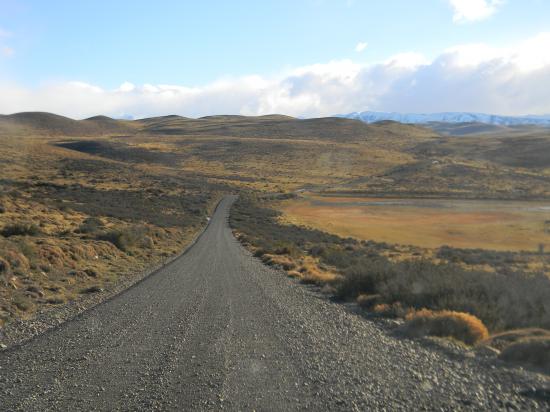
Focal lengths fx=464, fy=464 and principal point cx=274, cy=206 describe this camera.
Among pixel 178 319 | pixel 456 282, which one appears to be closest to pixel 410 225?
pixel 456 282

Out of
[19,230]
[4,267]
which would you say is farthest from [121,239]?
[4,267]

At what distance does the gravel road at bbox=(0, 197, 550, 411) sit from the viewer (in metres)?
5.89

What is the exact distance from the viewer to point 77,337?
8.96m

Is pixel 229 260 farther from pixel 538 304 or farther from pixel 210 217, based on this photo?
pixel 210 217

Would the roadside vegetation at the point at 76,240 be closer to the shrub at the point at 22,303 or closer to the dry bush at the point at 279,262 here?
the shrub at the point at 22,303

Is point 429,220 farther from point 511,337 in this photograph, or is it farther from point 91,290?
point 511,337

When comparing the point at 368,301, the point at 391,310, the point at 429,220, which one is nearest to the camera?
the point at 391,310

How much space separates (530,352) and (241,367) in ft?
14.9

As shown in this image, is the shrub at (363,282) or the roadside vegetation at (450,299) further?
the shrub at (363,282)

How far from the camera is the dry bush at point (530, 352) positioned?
710 centimetres

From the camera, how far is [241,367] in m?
7.14

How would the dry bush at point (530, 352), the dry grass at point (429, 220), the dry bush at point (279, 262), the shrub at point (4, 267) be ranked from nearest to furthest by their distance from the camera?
the dry bush at point (530, 352), the shrub at point (4, 267), the dry bush at point (279, 262), the dry grass at point (429, 220)

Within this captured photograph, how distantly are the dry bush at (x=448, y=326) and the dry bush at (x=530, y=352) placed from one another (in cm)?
109

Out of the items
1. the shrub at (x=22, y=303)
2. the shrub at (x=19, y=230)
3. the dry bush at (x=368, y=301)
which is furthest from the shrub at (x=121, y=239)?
the dry bush at (x=368, y=301)
